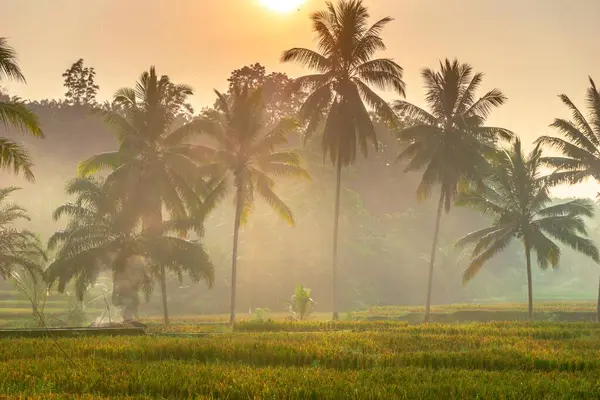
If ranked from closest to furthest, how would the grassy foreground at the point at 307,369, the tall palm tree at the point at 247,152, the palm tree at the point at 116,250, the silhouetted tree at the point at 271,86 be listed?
the grassy foreground at the point at 307,369, the palm tree at the point at 116,250, the tall palm tree at the point at 247,152, the silhouetted tree at the point at 271,86

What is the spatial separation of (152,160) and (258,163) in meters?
5.54

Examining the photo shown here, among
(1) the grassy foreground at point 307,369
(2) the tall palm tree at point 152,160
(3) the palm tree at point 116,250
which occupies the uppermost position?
(2) the tall palm tree at point 152,160

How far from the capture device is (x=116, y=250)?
36.2 metres

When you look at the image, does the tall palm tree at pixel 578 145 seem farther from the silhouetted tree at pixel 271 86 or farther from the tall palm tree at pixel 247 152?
the silhouetted tree at pixel 271 86

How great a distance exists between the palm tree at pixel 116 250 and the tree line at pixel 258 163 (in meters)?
0.06

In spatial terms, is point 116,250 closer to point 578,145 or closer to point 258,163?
point 258,163

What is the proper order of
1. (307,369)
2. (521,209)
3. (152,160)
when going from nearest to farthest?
(307,369) → (152,160) → (521,209)

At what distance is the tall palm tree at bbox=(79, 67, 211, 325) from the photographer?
115ft

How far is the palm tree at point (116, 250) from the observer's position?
34.9 metres

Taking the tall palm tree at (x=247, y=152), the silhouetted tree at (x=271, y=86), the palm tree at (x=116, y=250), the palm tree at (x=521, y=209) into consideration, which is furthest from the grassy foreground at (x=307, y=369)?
the silhouetted tree at (x=271, y=86)

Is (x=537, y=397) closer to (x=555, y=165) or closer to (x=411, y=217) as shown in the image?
(x=555, y=165)

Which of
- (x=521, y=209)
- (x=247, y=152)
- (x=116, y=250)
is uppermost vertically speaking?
(x=247, y=152)

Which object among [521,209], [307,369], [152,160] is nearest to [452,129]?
[521,209]

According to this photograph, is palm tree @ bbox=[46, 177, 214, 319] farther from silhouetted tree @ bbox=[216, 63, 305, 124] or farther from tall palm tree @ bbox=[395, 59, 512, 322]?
silhouetted tree @ bbox=[216, 63, 305, 124]
